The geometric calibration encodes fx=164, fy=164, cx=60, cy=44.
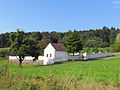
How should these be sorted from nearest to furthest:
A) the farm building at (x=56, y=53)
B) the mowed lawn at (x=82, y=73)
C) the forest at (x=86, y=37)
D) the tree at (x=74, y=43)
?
the mowed lawn at (x=82, y=73), the farm building at (x=56, y=53), the tree at (x=74, y=43), the forest at (x=86, y=37)

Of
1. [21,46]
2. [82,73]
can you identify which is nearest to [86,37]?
[21,46]

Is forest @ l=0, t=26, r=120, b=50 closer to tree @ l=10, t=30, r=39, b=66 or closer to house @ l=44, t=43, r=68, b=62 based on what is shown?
house @ l=44, t=43, r=68, b=62

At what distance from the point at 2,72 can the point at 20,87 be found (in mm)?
2331

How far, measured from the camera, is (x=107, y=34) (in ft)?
420

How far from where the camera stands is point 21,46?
32.0 meters

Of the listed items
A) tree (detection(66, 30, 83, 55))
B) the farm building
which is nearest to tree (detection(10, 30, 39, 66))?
the farm building

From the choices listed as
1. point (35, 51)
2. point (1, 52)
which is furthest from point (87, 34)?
point (35, 51)

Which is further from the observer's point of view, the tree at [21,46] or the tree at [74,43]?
the tree at [74,43]

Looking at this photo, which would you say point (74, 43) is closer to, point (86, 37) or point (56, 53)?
point (56, 53)

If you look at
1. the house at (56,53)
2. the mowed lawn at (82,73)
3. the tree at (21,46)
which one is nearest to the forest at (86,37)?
the house at (56,53)

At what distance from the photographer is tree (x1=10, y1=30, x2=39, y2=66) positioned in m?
32.1

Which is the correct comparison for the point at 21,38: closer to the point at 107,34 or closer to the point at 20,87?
the point at 20,87

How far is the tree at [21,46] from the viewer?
32.1 metres

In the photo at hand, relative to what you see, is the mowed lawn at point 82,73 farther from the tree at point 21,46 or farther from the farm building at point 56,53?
the farm building at point 56,53
